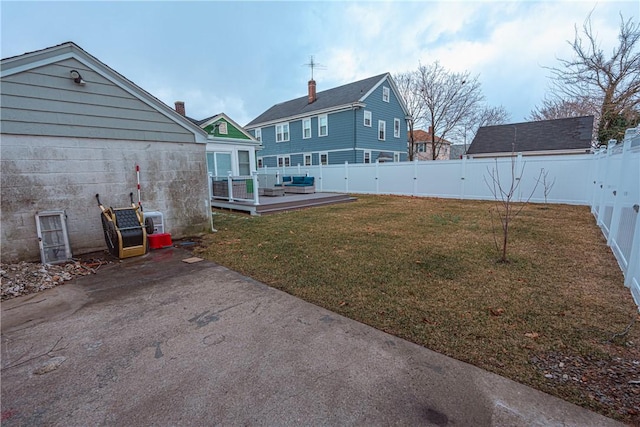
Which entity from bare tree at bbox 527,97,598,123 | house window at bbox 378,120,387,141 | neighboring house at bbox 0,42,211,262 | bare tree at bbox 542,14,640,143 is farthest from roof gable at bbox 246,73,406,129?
neighboring house at bbox 0,42,211,262

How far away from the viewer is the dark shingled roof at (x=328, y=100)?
18.9 meters

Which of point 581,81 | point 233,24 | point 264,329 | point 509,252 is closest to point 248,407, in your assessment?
point 264,329

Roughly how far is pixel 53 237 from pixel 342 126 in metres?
16.8

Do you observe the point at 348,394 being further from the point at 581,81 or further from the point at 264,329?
the point at 581,81

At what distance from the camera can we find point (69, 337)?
102 inches

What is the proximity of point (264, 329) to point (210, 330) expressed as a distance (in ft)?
1.73

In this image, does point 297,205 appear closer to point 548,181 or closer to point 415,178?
point 415,178

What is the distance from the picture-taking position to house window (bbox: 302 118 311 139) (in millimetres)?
20836

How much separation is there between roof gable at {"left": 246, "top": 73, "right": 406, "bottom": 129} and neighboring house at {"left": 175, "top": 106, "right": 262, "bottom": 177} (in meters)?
7.58

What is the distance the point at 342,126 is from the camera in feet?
62.4

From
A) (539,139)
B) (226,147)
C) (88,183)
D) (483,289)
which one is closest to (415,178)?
(226,147)

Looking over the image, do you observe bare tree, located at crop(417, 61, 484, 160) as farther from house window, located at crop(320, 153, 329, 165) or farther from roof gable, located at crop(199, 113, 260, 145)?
roof gable, located at crop(199, 113, 260, 145)

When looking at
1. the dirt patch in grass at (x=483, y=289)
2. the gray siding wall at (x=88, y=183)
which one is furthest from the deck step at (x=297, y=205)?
the gray siding wall at (x=88, y=183)

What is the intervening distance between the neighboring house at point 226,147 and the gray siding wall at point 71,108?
6918 millimetres
